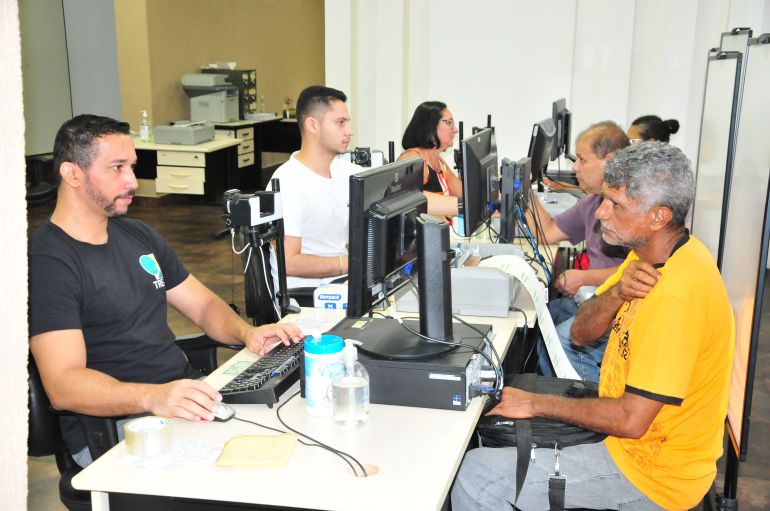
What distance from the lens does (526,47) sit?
6.19 meters

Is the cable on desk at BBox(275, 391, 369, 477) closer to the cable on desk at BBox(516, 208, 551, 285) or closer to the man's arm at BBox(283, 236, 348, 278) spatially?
the man's arm at BBox(283, 236, 348, 278)

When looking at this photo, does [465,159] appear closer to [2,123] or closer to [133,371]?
[133,371]

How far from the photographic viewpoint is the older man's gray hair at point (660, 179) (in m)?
1.86

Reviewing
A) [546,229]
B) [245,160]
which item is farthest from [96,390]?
[245,160]

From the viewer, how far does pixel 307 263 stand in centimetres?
306

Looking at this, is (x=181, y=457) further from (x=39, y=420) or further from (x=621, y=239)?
(x=621, y=239)

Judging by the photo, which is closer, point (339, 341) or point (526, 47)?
point (339, 341)

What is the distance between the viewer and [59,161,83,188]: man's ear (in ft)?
6.88

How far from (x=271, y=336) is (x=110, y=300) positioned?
1.48 feet

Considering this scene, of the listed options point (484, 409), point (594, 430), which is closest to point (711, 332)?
point (594, 430)

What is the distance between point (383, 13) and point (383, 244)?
4.79m

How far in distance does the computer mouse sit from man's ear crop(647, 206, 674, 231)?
1.11 metres

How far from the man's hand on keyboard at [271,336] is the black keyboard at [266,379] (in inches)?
2.0

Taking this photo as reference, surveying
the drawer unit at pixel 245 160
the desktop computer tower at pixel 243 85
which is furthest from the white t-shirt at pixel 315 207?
the desktop computer tower at pixel 243 85
